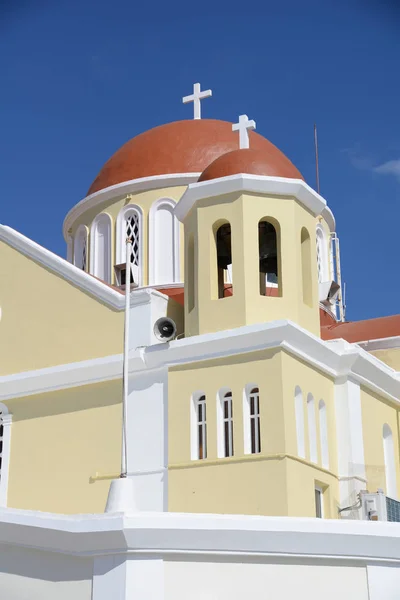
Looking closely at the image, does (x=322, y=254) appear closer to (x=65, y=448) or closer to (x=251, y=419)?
(x=251, y=419)

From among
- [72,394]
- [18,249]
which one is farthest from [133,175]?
[72,394]

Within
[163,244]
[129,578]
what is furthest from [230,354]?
[163,244]

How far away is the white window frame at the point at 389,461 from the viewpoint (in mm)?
17078

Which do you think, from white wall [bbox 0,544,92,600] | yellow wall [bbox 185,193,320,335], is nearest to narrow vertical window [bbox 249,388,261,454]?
yellow wall [bbox 185,193,320,335]

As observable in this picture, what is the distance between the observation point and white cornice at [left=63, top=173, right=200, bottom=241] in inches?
806

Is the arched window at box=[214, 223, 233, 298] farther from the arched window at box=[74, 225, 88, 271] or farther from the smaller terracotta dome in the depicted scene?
the arched window at box=[74, 225, 88, 271]

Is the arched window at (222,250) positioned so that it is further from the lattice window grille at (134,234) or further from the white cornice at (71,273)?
the lattice window grille at (134,234)

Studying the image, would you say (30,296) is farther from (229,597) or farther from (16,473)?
(229,597)

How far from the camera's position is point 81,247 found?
21938 mm

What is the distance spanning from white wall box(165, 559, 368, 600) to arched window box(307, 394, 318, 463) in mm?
4791

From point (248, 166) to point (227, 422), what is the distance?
417 centimetres

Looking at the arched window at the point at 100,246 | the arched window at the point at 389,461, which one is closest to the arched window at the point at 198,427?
the arched window at the point at 389,461

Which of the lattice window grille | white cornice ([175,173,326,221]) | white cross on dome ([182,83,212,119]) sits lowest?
white cornice ([175,173,326,221])

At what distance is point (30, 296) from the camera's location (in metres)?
17.8
